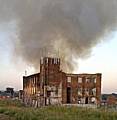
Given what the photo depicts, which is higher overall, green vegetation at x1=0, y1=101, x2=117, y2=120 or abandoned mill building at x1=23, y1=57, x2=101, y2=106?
abandoned mill building at x1=23, y1=57, x2=101, y2=106

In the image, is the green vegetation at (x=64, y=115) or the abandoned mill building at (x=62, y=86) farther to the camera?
the abandoned mill building at (x=62, y=86)

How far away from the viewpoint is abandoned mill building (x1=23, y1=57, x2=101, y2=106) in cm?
7456

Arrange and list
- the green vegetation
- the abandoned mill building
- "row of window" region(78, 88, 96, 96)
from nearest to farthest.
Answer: the green vegetation
the abandoned mill building
"row of window" region(78, 88, 96, 96)

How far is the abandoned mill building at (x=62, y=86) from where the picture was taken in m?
74.6

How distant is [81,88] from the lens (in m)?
77.4

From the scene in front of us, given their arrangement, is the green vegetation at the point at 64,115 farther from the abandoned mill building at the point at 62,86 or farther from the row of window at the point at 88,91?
the row of window at the point at 88,91

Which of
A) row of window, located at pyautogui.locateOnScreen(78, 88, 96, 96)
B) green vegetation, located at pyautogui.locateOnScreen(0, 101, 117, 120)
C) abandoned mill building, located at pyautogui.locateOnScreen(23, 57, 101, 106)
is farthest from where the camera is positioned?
row of window, located at pyautogui.locateOnScreen(78, 88, 96, 96)

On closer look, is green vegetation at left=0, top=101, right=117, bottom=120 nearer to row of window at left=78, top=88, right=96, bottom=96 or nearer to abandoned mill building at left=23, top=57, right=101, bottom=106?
abandoned mill building at left=23, top=57, right=101, bottom=106

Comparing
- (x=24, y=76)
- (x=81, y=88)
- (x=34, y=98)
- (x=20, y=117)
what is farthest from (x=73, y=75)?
(x=20, y=117)

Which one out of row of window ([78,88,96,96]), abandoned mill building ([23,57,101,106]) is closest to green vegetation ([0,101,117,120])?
abandoned mill building ([23,57,101,106])

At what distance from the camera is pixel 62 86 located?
75.9 meters

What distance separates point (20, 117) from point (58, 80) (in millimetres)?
44193

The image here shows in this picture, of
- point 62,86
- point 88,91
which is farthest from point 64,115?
point 88,91

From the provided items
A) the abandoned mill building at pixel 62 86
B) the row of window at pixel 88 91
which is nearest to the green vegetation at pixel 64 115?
the abandoned mill building at pixel 62 86
